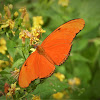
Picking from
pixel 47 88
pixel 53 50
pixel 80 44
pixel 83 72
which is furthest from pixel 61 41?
pixel 83 72

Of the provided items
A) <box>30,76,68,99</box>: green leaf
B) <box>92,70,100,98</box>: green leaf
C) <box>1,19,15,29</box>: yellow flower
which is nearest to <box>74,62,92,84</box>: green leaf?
<box>92,70,100,98</box>: green leaf

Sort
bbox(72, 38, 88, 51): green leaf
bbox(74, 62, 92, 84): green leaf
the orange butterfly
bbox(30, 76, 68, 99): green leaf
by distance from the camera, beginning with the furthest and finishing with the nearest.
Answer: bbox(74, 62, 92, 84): green leaf < bbox(72, 38, 88, 51): green leaf < bbox(30, 76, 68, 99): green leaf < the orange butterfly

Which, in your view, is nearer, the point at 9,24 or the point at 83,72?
the point at 9,24

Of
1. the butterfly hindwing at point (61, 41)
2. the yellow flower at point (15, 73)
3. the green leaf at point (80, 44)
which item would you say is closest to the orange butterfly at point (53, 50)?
the butterfly hindwing at point (61, 41)

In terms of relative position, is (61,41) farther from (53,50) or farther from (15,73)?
(15,73)

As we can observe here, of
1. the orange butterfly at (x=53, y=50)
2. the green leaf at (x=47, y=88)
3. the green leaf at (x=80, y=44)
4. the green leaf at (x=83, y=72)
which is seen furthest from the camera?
the green leaf at (x=83, y=72)

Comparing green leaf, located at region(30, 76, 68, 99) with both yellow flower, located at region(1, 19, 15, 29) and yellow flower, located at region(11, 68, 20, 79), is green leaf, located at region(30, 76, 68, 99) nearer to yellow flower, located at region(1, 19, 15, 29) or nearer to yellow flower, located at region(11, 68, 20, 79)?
yellow flower, located at region(11, 68, 20, 79)

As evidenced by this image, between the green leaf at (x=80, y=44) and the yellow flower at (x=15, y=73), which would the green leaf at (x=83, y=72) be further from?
the yellow flower at (x=15, y=73)

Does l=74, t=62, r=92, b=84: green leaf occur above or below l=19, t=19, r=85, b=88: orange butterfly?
below

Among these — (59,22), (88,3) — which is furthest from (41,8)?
(88,3)
